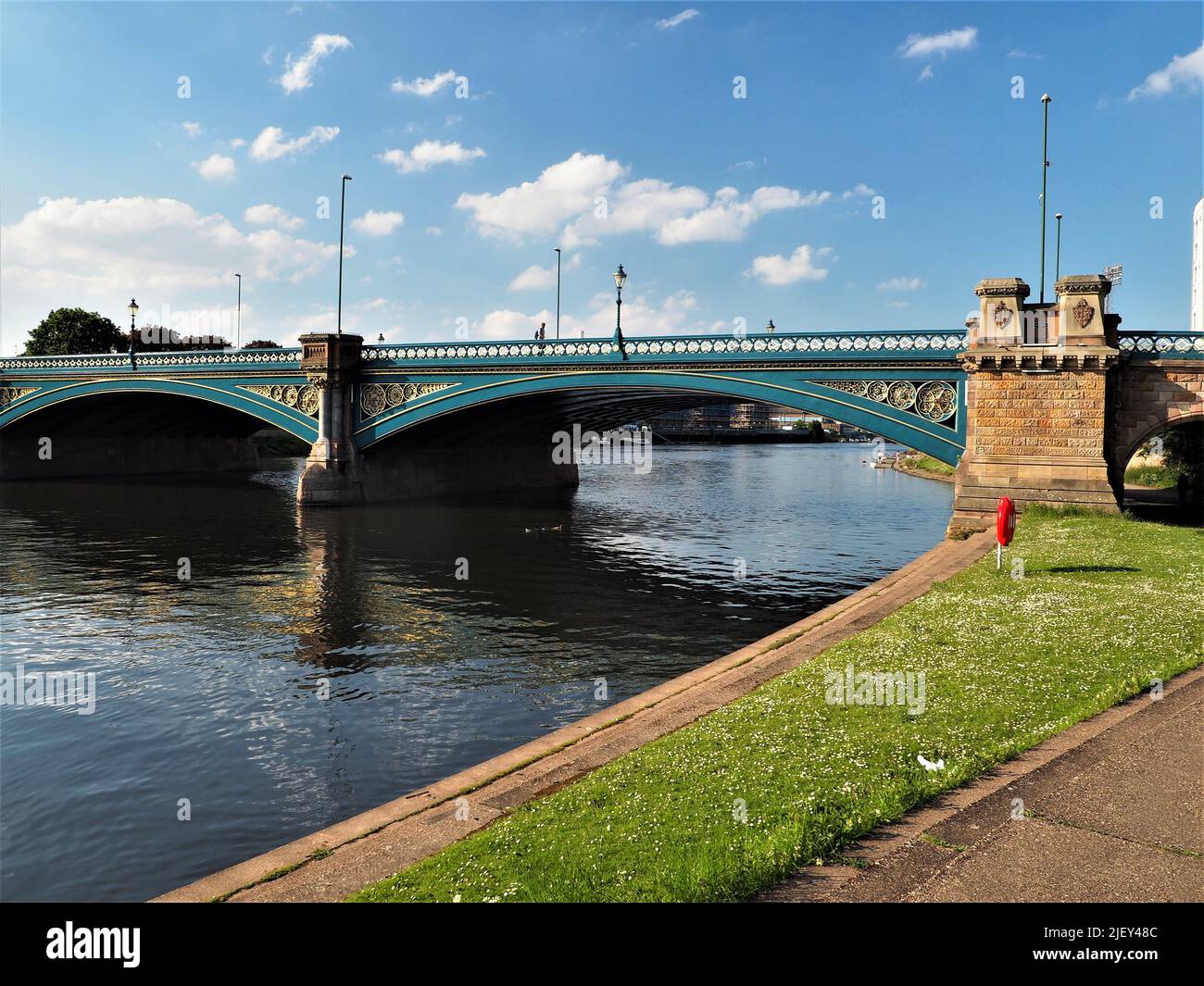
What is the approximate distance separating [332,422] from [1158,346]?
35.9 meters

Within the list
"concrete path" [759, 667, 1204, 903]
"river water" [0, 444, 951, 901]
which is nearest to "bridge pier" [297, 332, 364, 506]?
"river water" [0, 444, 951, 901]

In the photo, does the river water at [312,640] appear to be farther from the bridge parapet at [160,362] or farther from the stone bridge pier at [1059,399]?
the bridge parapet at [160,362]

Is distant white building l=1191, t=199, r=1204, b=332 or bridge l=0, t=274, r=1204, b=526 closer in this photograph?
bridge l=0, t=274, r=1204, b=526

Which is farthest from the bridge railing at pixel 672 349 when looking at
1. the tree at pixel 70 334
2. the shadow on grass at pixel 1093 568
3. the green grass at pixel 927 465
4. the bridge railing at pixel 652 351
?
the tree at pixel 70 334

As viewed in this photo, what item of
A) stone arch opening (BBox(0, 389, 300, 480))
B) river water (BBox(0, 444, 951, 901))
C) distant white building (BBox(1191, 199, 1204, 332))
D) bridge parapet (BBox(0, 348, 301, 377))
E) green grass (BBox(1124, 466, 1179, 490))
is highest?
distant white building (BBox(1191, 199, 1204, 332))

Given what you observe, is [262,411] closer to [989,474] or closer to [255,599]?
[255,599]

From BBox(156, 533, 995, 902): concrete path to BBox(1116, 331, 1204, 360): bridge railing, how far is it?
739 inches

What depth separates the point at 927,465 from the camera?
9006 cm

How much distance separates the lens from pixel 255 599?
2456 centimetres

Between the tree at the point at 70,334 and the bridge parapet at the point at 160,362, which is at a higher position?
the tree at the point at 70,334

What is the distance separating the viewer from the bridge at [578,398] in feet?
91.0

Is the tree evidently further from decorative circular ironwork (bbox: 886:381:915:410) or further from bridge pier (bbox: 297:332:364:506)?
decorative circular ironwork (bbox: 886:381:915:410)

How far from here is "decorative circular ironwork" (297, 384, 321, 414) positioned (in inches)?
1847

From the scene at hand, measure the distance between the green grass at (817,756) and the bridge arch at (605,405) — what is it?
16.0 metres
